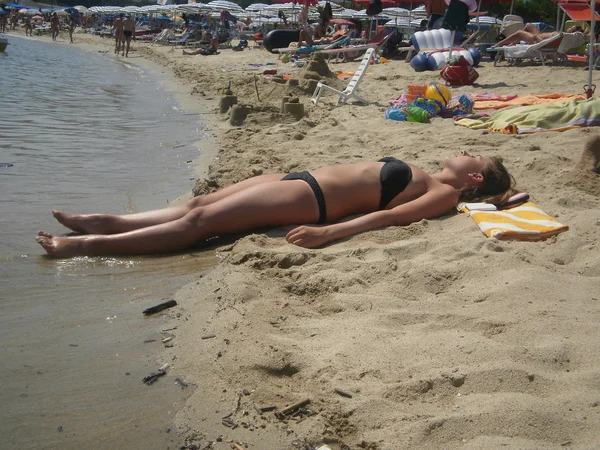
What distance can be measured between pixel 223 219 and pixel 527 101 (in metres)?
5.28

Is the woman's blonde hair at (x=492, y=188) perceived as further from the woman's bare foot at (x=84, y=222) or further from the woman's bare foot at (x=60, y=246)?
the woman's bare foot at (x=60, y=246)

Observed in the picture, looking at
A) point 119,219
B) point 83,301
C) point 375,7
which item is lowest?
point 83,301

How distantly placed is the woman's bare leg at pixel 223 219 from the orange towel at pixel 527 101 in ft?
15.1

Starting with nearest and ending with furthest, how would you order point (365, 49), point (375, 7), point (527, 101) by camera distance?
point (527, 101) < point (365, 49) < point (375, 7)

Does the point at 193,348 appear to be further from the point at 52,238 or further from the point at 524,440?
the point at 52,238

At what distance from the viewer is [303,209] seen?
3631 millimetres

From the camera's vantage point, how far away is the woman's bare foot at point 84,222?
147 inches

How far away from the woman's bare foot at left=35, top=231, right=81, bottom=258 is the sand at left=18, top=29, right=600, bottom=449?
0.78 metres

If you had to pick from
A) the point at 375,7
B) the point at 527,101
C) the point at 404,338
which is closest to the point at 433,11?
the point at 375,7

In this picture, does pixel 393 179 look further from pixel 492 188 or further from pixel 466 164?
pixel 492 188

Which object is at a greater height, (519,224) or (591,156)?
(591,156)

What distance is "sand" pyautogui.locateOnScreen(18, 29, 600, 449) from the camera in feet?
6.24

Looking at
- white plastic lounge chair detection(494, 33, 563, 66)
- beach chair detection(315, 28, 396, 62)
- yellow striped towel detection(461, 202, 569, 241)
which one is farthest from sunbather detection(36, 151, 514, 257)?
beach chair detection(315, 28, 396, 62)

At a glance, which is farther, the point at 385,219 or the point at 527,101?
the point at 527,101
